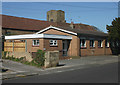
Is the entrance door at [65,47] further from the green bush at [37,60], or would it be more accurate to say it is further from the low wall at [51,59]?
the low wall at [51,59]

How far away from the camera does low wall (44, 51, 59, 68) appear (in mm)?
14423

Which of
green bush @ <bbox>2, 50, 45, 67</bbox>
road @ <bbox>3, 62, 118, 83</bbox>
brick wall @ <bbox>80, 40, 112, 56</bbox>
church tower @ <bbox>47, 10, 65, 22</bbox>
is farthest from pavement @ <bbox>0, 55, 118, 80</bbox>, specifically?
church tower @ <bbox>47, 10, 65, 22</bbox>

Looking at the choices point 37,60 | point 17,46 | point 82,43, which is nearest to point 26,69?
point 37,60

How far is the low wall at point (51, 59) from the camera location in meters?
14.4

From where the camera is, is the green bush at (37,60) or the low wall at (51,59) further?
the green bush at (37,60)

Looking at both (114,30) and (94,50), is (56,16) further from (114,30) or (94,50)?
(114,30)

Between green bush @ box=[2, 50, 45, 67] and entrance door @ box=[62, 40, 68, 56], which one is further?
entrance door @ box=[62, 40, 68, 56]

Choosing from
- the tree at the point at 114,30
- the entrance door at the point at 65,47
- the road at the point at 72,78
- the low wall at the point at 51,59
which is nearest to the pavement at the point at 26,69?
the low wall at the point at 51,59

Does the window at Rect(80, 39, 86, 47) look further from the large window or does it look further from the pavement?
the pavement

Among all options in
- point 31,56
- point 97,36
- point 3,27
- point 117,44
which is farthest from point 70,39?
point 3,27

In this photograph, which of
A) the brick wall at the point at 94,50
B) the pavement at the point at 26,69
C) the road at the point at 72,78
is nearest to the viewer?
the road at the point at 72,78

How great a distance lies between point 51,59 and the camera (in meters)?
14.7

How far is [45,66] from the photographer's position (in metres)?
14.4

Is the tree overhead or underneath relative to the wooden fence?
overhead
